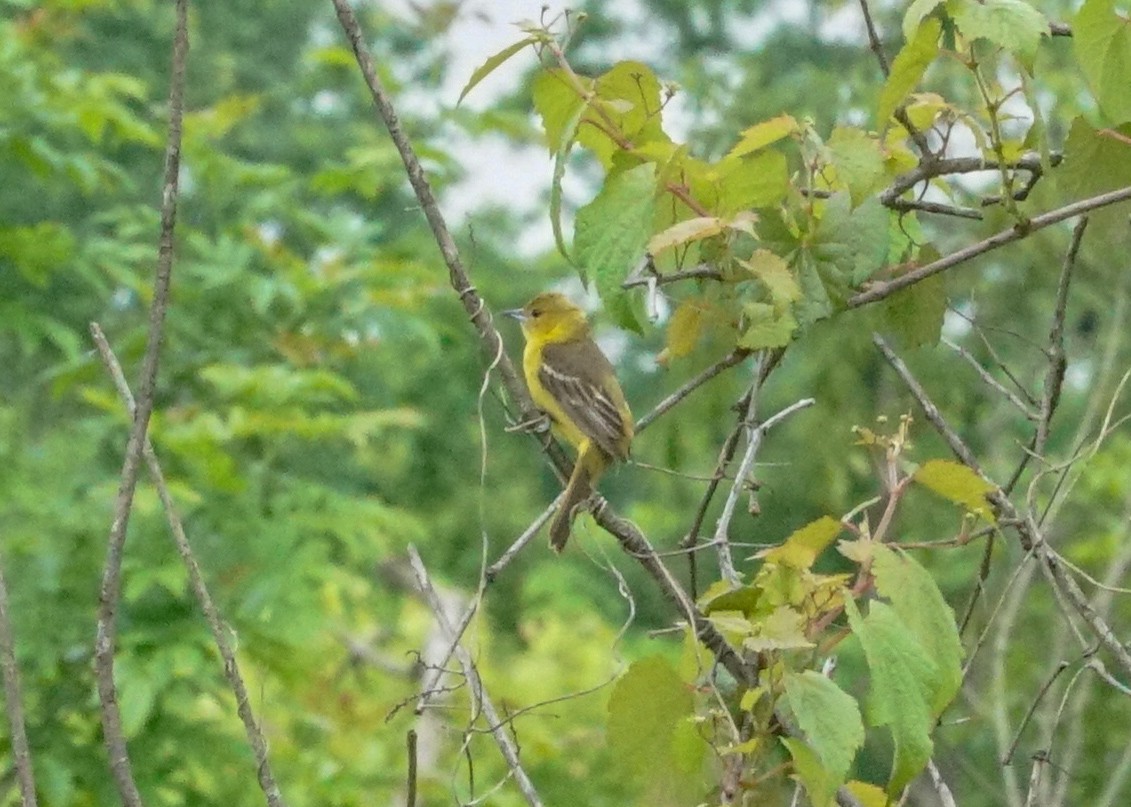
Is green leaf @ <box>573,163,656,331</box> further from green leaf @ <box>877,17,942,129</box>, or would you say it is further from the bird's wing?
the bird's wing

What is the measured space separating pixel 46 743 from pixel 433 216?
3789 mm

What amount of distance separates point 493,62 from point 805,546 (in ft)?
1.73

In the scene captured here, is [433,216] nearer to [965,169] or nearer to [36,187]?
[965,169]

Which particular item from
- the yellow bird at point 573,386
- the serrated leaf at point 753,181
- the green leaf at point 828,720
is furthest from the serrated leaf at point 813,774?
the yellow bird at point 573,386

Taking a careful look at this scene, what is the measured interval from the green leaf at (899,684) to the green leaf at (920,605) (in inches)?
1.9

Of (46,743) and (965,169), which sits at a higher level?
(965,169)

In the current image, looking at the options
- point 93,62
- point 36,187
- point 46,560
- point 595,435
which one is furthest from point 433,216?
point 93,62

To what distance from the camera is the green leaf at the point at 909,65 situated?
4.74 ft

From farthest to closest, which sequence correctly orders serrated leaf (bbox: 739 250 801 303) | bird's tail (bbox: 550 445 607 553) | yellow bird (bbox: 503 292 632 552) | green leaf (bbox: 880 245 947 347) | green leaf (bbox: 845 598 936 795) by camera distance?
yellow bird (bbox: 503 292 632 552) < bird's tail (bbox: 550 445 607 553) < green leaf (bbox: 880 245 947 347) < serrated leaf (bbox: 739 250 801 303) < green leaf (bbox: 845 598 936 795)

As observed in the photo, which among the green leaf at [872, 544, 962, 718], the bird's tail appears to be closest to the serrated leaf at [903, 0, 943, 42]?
the green leaf at [872, 544, 962, 718]

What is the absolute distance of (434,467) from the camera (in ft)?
39.5

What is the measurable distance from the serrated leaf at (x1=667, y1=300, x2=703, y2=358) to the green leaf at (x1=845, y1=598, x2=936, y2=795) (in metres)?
0.49

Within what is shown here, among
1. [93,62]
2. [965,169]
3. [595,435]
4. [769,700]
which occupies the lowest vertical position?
[93,62]

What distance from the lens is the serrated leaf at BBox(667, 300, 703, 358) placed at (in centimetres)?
172
